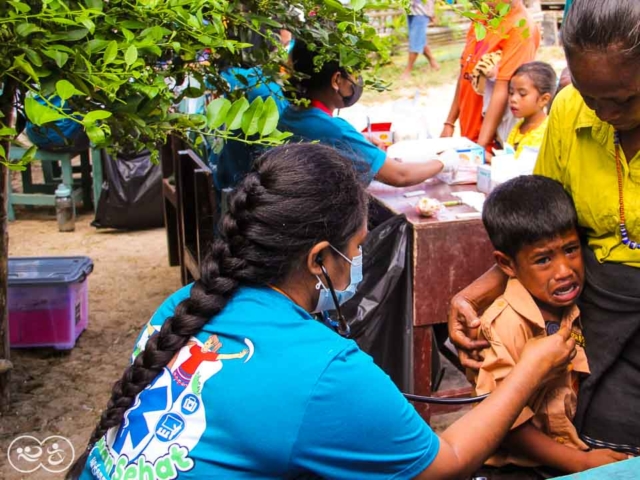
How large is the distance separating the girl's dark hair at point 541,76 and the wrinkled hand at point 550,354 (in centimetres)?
250

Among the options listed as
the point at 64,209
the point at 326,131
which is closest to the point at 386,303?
the point at 326,131

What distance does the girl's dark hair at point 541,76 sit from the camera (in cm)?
399

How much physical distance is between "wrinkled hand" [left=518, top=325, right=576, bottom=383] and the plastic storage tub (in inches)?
108

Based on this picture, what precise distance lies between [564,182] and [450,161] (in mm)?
1412

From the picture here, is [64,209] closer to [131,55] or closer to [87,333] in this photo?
[87,333]

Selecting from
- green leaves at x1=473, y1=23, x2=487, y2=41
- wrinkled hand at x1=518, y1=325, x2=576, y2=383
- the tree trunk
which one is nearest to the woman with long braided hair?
wrinkled hand at x1=518, y1=325, x2=576, y2=383

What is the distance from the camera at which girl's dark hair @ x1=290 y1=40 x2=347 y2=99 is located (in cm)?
301

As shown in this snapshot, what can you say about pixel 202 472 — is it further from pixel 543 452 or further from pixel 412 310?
pixel 412 310

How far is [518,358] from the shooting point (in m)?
1.88

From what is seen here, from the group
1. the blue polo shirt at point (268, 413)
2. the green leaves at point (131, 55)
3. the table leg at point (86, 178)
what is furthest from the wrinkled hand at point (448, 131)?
the blue polo shirt at point (268, 413)

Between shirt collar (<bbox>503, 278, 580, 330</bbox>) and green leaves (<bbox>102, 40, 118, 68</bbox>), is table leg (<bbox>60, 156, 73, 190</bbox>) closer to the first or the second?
green leaves (<bbox>102, 40, 118, 68</bbox>)

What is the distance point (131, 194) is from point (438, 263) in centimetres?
372

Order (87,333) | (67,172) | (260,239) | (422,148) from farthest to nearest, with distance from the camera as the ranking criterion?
1. (67,172)
2. (87,333)
3. (422,148)
4. (260,239)

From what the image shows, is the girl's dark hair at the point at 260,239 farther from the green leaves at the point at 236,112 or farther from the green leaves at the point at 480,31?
the green leaves at the point at 480,31
